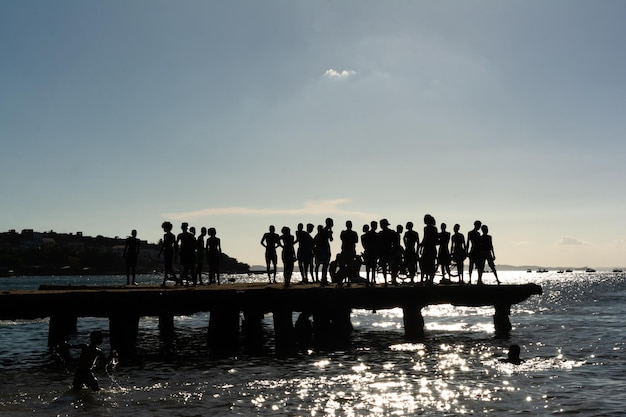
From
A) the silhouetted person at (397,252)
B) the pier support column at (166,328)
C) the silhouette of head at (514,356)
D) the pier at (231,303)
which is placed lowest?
the silhouette of head at (514,356)

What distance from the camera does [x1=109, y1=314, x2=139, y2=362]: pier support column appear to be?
18.8 metres

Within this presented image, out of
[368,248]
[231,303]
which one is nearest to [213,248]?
[231,303]

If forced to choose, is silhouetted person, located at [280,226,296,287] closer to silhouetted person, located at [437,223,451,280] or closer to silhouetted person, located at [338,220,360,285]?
silhouetted person, located at [338,220,360,285]

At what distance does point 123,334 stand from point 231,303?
11.5 ft

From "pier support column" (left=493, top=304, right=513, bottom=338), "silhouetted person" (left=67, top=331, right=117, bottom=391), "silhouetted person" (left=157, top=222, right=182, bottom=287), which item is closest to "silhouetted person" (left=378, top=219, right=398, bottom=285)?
"pier support column" (left=493, top=304, right=513, bottom=338)

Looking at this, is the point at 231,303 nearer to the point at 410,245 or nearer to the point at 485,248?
the point at 410,245

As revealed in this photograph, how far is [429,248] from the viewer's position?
69.0 feet

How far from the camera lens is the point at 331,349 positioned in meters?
22.1

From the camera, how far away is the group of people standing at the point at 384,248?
827 inches

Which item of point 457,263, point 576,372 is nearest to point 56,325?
point 457,263

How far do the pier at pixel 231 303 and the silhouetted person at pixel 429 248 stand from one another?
2.21 ft

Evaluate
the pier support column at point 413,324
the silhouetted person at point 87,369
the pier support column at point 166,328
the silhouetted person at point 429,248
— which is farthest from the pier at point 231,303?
the pier support column at point 166,328

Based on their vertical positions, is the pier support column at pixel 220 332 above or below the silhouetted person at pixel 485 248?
below

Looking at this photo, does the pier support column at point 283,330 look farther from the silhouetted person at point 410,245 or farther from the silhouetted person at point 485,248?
the silhouetted person at point 485,248
